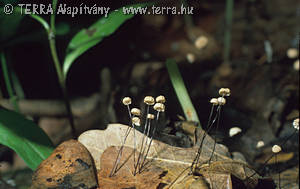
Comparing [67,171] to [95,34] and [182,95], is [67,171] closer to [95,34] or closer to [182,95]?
[182,95]

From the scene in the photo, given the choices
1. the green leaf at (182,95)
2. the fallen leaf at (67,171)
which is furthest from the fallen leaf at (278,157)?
the fallen leaf at (67,171)

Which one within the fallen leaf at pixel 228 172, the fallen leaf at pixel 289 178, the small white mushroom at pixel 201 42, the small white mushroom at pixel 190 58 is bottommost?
the fallen leaf at pixel 289 178

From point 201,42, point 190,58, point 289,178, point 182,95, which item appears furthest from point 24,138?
point 201,42

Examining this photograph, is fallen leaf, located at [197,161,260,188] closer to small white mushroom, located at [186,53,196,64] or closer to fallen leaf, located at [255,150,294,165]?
fallen leaf, located at [255,150,294,165]

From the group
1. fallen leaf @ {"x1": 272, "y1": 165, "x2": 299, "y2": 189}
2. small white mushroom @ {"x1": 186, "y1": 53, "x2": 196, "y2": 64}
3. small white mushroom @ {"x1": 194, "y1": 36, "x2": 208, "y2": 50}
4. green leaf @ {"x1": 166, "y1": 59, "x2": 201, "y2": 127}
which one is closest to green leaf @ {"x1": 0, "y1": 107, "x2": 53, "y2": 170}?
green leaf @ {"x1": 166, "y1": 59, "x2": 201, "y2": 127}

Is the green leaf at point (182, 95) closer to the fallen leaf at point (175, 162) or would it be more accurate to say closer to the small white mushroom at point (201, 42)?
the fallen leaf at point (175, 162)
